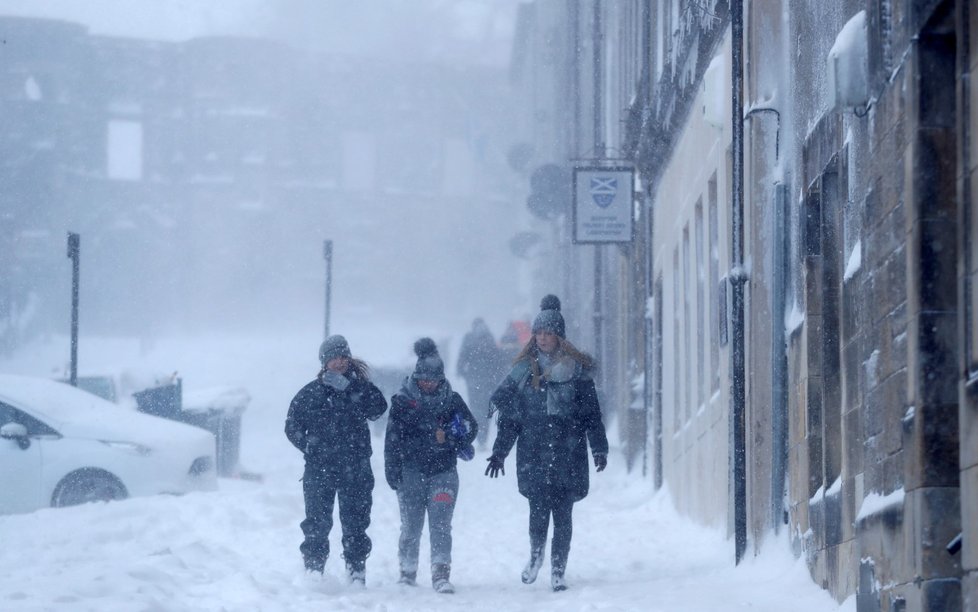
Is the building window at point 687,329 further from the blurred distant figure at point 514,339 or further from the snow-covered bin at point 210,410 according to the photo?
the blurred distant figure at point 514,339

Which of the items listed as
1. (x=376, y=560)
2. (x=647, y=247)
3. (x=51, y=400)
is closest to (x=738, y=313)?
(x=376, y=560)

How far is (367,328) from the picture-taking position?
2271 inches

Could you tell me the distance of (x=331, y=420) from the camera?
9.33 metres

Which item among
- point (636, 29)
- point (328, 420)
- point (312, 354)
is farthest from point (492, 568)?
point (312, 354)

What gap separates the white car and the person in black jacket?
586cm

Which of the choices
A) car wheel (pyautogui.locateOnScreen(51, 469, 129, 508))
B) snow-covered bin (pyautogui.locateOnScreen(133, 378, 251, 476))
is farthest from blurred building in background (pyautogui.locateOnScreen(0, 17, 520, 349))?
car wheel (pyautogui.locateOnScreen(51, 469, 129, 508))

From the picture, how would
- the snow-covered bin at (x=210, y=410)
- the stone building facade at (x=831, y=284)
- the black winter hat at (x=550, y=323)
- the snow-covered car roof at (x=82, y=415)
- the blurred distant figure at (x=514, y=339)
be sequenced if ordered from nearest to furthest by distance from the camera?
the stone building facade at (x=831, y=284), the black winter hat at (x=550, y=323), the snow-covered car roof at (x=82, y=415), the snow-covered bin at (x=210, y=410), the blurred distant figure at (x=514, y=339)

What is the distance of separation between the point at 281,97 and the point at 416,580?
55419 mm

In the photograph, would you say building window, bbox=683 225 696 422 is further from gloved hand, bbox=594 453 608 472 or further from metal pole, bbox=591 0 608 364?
metal pole, bbox=591 0 608 364

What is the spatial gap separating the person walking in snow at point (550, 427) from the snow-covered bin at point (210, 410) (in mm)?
11065

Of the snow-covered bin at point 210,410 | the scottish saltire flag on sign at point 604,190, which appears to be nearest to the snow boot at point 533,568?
the scottish saltire flag on sign at point 604,190

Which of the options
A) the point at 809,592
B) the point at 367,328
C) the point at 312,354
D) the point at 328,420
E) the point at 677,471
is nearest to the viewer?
the point at 809,592

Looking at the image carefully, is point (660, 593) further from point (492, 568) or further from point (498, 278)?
point (498, 278)

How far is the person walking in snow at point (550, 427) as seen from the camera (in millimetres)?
9055
